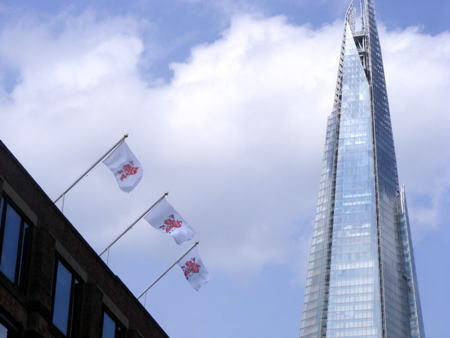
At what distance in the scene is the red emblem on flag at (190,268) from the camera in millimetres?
51688

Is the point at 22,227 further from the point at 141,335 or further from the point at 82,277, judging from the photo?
the point at 141,335

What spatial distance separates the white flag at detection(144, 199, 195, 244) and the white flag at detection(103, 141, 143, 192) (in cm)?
315

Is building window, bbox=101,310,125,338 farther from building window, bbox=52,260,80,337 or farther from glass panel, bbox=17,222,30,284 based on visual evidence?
glass panel, bbox=17,222,30,284

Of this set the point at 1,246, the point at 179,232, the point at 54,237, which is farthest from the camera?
the point at 179,232

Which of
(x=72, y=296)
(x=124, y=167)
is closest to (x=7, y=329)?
(x=72, y=296)

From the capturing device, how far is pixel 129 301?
41594 millimetres

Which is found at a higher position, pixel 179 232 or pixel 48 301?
pixel 179 232

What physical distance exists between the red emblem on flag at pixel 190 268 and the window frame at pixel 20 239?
17.7 meters

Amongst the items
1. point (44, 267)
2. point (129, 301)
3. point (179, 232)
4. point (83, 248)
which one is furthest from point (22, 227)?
point (179, 232)

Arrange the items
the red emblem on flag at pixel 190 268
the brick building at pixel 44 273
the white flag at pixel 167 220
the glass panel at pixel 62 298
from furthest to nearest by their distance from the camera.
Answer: the red emblem on flag at pixel 190 268 → the white flag at pixel 167 220 → the glass panel at pixel 62 298 → the brick building at pixel 44 273

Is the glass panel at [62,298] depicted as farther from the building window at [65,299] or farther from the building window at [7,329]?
the building window at [7,329]

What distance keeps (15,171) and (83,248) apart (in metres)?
5.03

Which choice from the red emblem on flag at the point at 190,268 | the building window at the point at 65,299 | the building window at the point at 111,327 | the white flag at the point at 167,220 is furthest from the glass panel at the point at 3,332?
the red emblem on flag at the point at 190,268

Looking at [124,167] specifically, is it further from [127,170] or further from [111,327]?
[111,327]
